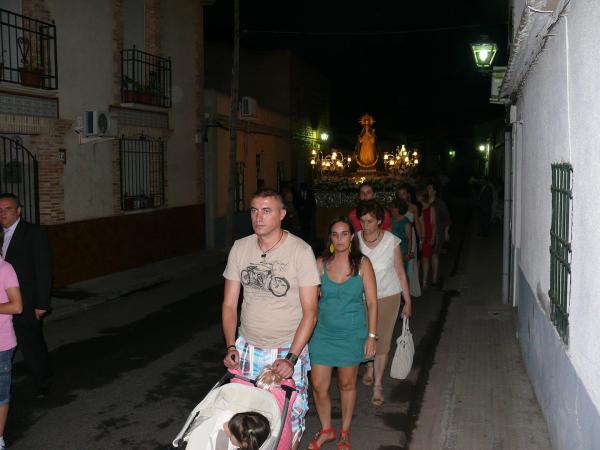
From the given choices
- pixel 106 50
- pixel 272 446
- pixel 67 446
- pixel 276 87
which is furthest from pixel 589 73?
pixel 276 87

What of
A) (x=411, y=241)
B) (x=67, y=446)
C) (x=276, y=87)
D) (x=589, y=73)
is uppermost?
(x=276, y=87)

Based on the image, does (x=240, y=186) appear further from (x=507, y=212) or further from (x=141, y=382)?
(x=141, y=382)

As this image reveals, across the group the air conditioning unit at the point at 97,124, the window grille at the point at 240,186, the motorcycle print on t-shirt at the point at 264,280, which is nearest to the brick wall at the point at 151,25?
the air conditioning unit at the point at 97,124

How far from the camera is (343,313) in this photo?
507 cm

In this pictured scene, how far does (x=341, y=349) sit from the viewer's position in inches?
200

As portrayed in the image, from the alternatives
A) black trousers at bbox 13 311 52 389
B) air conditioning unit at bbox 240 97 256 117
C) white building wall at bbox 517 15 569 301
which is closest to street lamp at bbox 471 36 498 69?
white building wall at bbox 517 15 569 301

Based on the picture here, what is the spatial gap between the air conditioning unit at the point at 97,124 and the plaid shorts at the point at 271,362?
9634 mm

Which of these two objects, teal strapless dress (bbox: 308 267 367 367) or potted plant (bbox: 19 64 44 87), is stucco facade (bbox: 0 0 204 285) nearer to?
potted plant (bbox: 19 64 44 87)

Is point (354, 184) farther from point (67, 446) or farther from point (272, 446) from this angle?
point (272, 446)

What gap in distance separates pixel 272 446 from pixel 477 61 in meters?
11.1

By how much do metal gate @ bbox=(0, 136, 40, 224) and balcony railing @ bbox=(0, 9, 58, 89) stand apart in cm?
113

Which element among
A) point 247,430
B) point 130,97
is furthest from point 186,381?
point 130,97

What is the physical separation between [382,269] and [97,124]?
859 centimetres

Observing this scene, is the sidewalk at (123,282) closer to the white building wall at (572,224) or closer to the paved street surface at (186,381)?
the paved street surface at (186,381)
